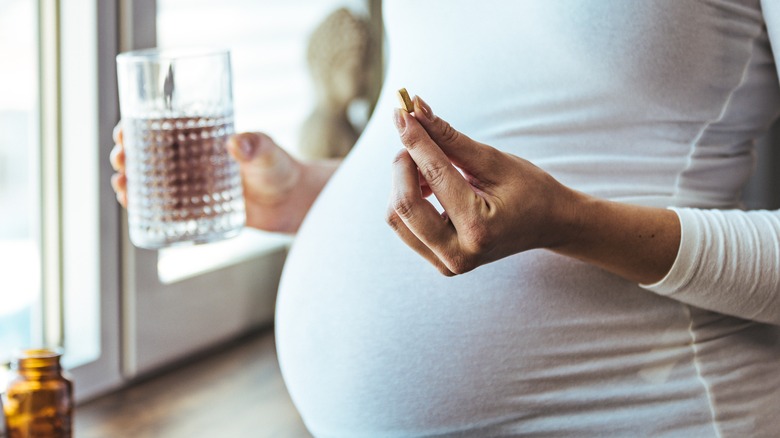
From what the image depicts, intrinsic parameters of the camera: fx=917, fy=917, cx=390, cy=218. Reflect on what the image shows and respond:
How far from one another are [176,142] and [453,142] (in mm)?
383

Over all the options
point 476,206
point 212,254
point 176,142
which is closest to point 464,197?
point 476,206

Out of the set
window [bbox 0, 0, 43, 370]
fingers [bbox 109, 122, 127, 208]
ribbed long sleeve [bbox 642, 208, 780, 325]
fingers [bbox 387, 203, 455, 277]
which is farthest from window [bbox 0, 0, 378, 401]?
ribbed long sleeve [bbox 642, 208, 780, 325]

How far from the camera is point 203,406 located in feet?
4.15

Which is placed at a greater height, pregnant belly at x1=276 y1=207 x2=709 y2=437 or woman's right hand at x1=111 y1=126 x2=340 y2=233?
woman's right hand at x1=111 y1=126 x2=340 y2=233

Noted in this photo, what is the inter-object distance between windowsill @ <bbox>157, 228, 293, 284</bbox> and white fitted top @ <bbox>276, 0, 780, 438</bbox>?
44 centimetres

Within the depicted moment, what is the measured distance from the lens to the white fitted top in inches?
33.8

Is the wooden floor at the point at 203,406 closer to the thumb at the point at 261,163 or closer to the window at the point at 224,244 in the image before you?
the window at the point at 224,244

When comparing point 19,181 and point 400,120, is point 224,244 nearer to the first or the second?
point 19,181

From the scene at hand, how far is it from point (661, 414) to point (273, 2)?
103cm

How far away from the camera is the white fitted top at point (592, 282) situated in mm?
859

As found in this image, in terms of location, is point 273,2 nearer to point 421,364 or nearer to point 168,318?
point 168,318

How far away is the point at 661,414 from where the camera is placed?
0.86 metres

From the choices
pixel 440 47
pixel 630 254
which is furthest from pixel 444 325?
pixel 440 47

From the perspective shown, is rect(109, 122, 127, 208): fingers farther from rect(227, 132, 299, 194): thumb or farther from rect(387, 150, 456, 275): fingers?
rect(387, 150, 456, 275): fingers
